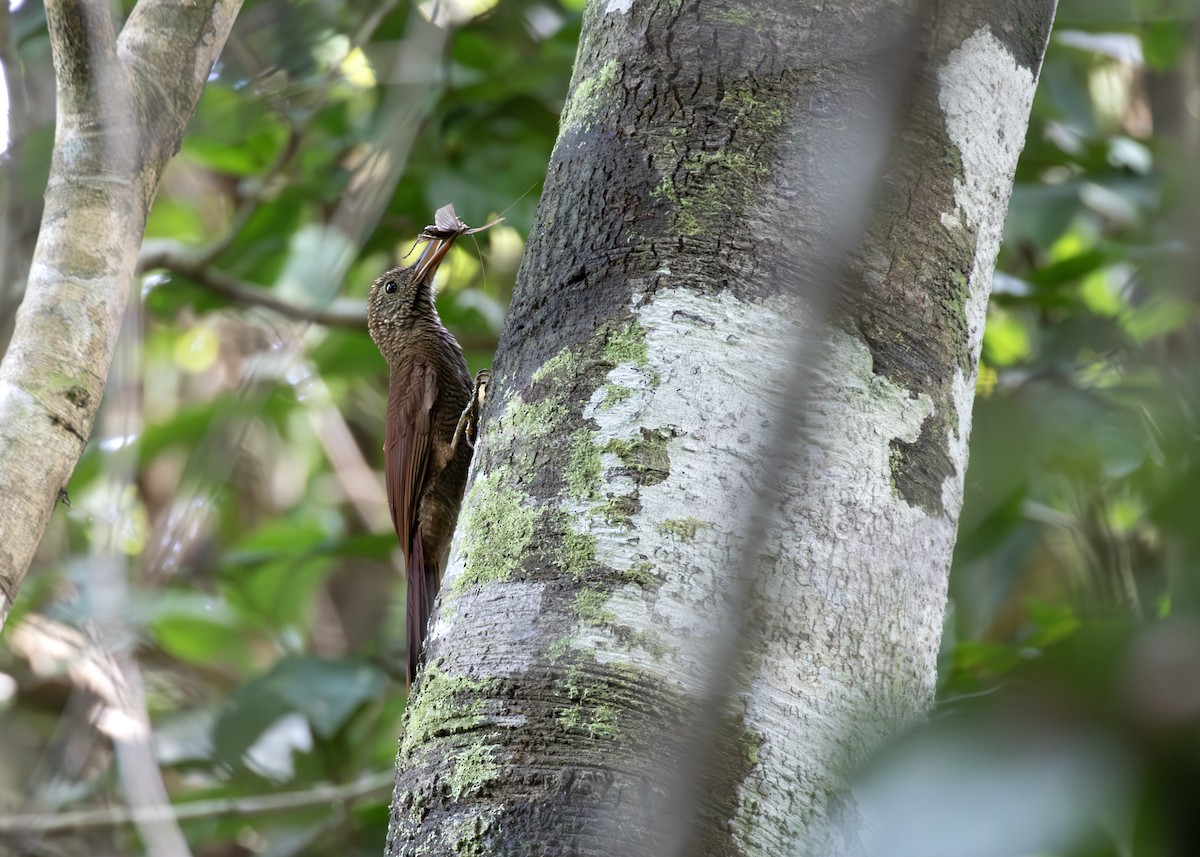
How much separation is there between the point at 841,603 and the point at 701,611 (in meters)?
0.14

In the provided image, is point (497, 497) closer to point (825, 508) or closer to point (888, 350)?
point (825, 508)

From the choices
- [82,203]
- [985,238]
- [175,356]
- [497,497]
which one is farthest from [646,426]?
[175,356]

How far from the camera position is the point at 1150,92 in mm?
4000

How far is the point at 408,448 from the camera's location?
2.88 m

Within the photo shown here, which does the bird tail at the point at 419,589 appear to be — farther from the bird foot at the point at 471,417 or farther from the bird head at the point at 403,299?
the bird head at the point at 403,299

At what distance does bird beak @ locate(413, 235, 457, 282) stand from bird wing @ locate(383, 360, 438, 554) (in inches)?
12.6

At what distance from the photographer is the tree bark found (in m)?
1.50

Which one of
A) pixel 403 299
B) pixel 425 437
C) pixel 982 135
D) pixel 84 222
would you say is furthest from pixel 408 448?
pixel 982 135

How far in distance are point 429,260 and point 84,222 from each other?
1562 millimetres

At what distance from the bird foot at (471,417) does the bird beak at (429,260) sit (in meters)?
0.52

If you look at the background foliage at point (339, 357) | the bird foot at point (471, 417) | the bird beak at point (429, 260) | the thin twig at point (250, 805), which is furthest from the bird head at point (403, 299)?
the thin twig at point (250, 805)

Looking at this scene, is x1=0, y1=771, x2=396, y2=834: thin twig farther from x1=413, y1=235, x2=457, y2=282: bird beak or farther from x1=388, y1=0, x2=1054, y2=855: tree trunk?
x1=388, y1=0, x2=1054, y2=855: tree trunk

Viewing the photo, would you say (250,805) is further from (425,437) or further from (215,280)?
(215,280)

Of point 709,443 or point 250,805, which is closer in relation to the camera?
point 709,443
